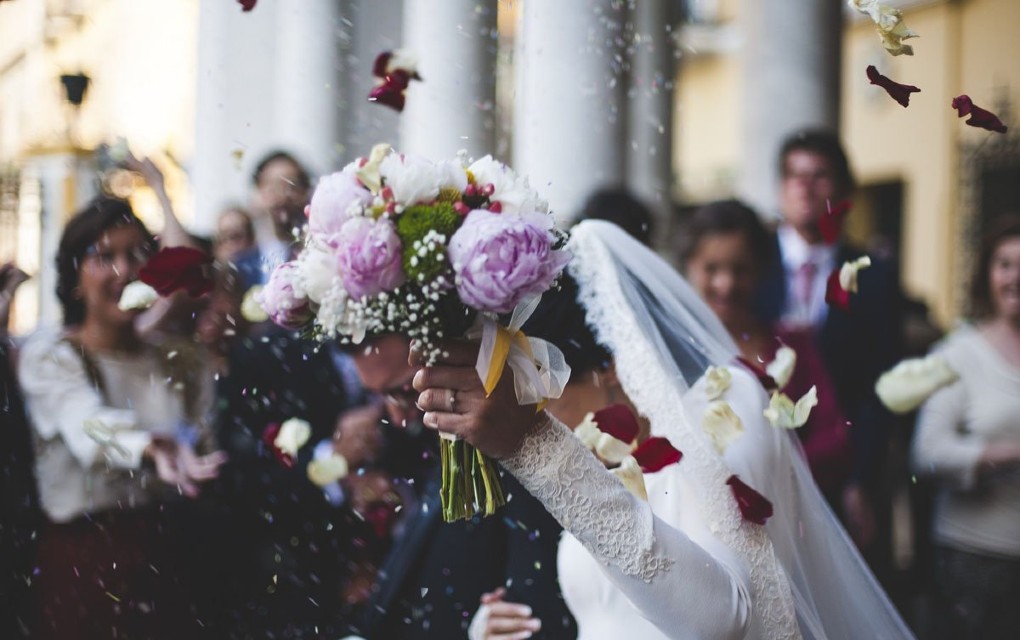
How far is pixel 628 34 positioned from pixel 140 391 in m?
3.39

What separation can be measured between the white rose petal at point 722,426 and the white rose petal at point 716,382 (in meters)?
0.10

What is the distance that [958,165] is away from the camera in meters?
14.3

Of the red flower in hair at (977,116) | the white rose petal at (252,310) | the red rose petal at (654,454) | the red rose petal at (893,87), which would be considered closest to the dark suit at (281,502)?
the white rose petal at (252,310)

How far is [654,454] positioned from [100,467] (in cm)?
226

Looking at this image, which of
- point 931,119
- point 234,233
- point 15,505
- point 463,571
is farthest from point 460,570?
point 931,119

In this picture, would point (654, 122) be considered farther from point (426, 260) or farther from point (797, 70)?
point (426, 260)

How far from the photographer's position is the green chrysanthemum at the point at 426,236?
2008 mm

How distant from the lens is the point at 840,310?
4754 mm

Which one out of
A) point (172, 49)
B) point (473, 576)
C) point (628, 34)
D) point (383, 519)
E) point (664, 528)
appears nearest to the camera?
point (664, 528)

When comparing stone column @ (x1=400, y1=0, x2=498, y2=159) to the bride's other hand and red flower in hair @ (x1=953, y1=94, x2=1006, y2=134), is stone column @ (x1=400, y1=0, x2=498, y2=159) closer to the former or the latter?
the bride's other hand

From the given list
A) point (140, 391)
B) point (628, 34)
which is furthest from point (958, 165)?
point (140, 391)

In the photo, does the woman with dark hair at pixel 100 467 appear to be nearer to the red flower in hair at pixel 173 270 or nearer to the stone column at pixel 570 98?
the red flower in hair at pixel 173 270

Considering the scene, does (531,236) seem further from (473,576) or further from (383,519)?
(383,519)

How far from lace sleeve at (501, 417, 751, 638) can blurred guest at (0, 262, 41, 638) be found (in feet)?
7.72
